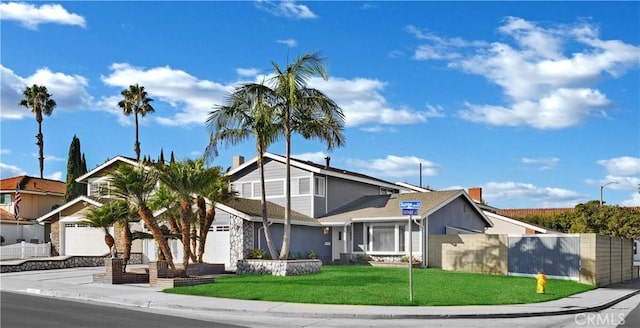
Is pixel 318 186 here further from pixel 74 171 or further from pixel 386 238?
pixel 74 171

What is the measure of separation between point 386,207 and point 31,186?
1279 inches

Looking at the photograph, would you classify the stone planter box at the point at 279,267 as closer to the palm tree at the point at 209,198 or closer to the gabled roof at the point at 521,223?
the palm tree at the point at 209,198

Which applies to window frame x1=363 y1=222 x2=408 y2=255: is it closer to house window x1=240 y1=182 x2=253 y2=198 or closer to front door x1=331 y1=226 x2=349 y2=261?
front door x1=331 y1=226 x2=349 y2=261

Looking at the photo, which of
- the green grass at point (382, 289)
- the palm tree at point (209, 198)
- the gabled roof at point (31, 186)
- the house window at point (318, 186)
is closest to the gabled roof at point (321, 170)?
the house window at point (318, 186)

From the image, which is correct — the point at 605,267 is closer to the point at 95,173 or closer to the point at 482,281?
the point at 482,281

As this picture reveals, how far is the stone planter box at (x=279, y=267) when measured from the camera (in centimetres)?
2716

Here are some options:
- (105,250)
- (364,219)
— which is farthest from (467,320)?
(105,250)

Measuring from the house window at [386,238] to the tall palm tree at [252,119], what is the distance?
9384 millimetres

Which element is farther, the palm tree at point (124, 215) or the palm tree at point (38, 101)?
the palm tree at point (38, 101)

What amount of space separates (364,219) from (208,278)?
1322 cm

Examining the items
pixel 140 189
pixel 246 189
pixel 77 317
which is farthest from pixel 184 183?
pixel 246 189

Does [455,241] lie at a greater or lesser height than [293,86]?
lesser

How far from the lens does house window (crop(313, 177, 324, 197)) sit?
125ft

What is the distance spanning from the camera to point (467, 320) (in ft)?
53.4
